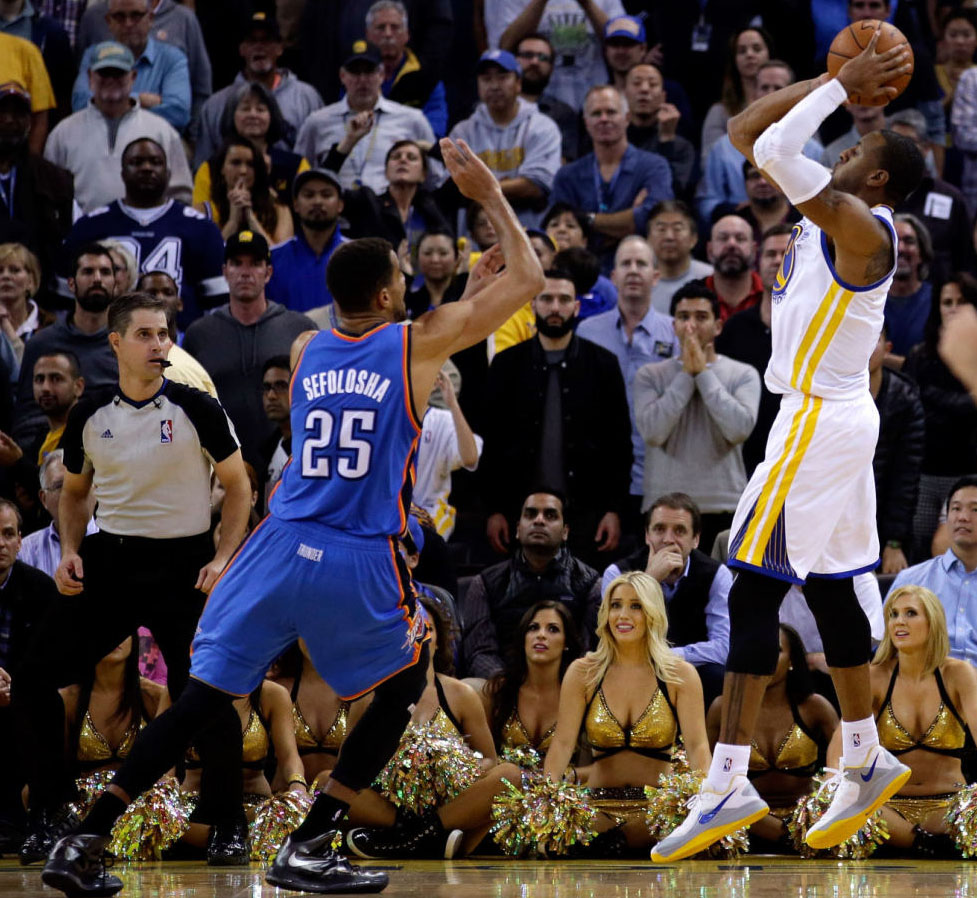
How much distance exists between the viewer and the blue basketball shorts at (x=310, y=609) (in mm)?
5395

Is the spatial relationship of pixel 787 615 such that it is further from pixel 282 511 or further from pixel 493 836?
pixel 282 511

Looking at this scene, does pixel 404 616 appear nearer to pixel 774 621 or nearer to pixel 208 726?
pixel 774 621

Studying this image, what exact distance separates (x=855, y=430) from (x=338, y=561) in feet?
6.36

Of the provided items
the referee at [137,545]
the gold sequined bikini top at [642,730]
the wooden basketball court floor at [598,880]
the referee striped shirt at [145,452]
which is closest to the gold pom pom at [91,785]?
the wooden basketball court floor at [598,880]

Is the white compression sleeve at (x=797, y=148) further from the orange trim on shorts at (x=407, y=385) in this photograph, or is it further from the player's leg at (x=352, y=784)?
the player's leg at (x=352, y=784)

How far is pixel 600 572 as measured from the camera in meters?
10.3

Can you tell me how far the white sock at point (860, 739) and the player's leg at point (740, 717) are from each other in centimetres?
49

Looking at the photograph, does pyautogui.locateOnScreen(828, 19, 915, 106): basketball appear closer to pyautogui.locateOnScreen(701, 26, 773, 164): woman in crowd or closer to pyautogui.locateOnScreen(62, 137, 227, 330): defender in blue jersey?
pyautogui.locateOnScreen(62, 137, 227, 330): defender in blue jersey

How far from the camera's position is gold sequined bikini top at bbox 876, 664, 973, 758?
328 inches

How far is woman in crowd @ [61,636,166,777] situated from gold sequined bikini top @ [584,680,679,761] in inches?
92.8

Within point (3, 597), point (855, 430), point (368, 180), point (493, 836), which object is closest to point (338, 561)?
point (855, 430)

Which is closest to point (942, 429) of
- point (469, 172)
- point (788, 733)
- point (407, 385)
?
point (788, 733)

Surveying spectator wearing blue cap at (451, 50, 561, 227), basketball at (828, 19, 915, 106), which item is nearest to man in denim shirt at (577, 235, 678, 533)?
spectator wearing blue cap at (451, 50, 561, 227)

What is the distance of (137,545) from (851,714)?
327 cm
